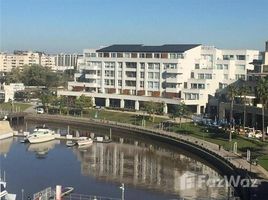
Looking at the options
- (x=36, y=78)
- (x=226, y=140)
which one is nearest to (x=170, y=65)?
(x=226, y=140)

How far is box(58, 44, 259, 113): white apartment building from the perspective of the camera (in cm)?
8594

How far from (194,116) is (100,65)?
25.2 meters

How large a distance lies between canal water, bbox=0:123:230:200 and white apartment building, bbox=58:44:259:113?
20.8m

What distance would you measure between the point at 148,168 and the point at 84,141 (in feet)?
47.9

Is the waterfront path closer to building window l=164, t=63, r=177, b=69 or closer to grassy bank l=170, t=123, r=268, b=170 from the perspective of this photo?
grassy bank l=170, t=123, r=268, b=170

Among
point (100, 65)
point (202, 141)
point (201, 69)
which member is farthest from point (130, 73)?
point (202, 141)

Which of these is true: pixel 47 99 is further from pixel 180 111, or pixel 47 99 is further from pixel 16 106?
pixel 180 111

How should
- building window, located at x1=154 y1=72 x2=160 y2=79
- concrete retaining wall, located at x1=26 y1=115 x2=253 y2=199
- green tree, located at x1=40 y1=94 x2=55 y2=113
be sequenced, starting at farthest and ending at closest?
building window, located at x1=154 y1=72 x2=160 y2=79, green tree, located at x1=40 y1=94 x2=55 y2=113, concrete retaining wall, located at x1=26 y1=115 x2=253 y2=199

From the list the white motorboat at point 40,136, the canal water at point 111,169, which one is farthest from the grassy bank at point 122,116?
the white motorboat at point 40,136

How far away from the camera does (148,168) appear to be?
2044 inches

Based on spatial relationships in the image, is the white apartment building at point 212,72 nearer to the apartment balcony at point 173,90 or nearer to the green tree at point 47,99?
the apartment balcony at point 173,90

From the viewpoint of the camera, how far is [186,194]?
40.8m
